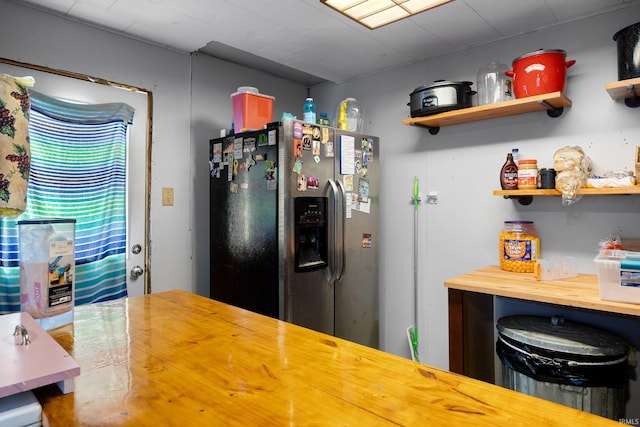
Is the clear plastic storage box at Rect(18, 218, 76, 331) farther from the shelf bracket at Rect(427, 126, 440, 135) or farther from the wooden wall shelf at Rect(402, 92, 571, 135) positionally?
the shelf bracket at Rect(427, 126, 440, 135)

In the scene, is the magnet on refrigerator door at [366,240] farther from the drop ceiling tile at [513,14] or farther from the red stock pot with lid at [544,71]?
the drop ceiling tile at [513,14]

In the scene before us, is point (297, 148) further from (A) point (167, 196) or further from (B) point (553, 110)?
(B) point (553, 110)

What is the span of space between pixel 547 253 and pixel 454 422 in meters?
2.11

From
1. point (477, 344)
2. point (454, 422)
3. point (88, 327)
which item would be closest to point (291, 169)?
point (88, 327)

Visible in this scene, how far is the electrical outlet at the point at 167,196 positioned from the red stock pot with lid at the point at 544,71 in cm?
231

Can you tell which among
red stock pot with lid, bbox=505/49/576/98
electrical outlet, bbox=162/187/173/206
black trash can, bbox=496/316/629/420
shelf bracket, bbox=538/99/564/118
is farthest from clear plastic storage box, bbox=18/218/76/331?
shelf bracket, bbox=538/99/564/118

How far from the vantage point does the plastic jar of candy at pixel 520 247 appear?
2324 millimetres

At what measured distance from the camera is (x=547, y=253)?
242 centimetres

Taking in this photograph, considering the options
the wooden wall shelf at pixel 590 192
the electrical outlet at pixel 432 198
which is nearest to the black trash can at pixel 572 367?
the wooden wall shelf at pixel 590 192

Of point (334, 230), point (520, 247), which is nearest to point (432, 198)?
point (520, 247)

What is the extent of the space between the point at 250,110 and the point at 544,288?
1.98m

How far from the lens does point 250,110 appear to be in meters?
2.56

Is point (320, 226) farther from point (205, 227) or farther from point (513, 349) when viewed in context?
point (513, 349)

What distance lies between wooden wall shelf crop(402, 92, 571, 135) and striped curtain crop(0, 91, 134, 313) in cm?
193
